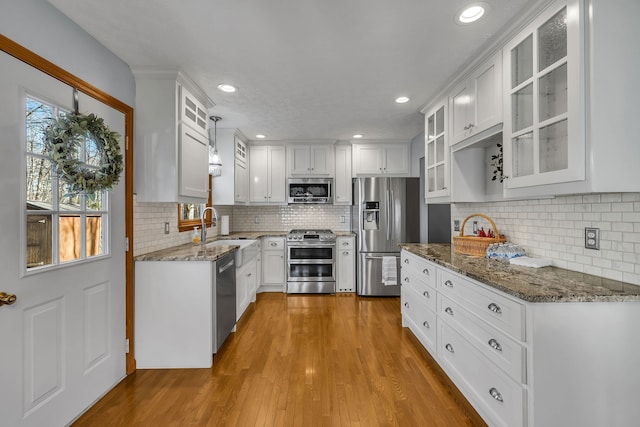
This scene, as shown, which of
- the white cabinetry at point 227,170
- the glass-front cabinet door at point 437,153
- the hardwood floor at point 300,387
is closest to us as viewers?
the hardwood floor at point 300,387

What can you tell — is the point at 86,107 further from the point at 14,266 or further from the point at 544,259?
the point at 544,259

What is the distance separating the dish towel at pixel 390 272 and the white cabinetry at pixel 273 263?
1527 millimetres

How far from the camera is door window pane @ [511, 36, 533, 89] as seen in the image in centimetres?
173

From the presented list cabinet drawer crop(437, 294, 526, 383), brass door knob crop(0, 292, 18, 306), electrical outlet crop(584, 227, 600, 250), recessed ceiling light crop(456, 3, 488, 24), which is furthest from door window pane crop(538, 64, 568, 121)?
brass door knob crop(0, 292, 18, 306)

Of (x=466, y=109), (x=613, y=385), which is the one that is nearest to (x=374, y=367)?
(x=613, y=385)

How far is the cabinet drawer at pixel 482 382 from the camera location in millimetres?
1438

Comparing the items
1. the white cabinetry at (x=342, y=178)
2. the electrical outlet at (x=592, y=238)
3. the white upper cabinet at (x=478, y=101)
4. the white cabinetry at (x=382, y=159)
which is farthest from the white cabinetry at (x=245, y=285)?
the electrical outlet at (x=592, y=238)

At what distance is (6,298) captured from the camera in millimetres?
1385

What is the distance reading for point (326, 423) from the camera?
1784 mm

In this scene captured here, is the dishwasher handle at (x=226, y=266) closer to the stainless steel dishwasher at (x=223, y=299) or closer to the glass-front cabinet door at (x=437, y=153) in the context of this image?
the stainless steel dishwasher at (x=223, y=299)

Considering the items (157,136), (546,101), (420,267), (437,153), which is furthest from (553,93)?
(157,136)

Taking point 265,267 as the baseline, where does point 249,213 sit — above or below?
above

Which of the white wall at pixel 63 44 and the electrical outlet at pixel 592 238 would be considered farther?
the electrical outlet at pixel 592 238

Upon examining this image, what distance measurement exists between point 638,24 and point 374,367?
2.59 m
